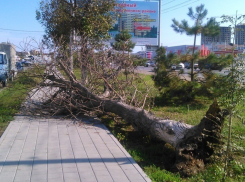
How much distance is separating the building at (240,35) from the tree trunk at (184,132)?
1146 mm

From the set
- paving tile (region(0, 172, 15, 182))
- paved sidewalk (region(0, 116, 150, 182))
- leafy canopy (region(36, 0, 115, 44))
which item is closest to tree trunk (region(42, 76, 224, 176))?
paved sidewalk (region(0, 116, 150, 182))

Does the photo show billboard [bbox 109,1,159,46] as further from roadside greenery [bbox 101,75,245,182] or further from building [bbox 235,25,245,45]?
building [bbox 235,25,245,45]

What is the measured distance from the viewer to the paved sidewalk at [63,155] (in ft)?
15.5

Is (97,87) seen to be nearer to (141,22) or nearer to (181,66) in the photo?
(181,66)

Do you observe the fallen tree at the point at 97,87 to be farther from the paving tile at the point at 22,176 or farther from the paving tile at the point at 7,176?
the paving tile at the point at 7,176

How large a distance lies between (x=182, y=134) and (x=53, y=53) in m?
5.27

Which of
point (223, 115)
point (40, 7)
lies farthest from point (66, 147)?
point (40, 7)

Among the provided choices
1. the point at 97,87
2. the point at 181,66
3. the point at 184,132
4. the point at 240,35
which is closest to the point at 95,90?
the point at 97,87

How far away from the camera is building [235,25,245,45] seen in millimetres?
4575

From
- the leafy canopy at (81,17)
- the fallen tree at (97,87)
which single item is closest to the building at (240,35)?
the fallen tree at (97,87)

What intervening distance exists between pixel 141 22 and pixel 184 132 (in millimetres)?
20297

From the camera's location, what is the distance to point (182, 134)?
592 centimetres

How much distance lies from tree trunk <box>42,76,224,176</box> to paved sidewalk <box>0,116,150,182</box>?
0.72 metres

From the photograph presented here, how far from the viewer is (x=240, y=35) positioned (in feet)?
15.8
